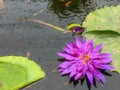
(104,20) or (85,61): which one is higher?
(104,20)

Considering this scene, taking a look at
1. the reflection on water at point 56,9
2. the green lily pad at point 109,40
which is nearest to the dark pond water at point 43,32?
the reflection on water at point 56,9

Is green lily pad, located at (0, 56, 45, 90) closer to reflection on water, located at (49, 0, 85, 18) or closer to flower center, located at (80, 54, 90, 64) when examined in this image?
flower center, located at (80, 54, 90, 64)

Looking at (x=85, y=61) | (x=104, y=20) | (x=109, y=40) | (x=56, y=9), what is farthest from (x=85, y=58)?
(x=56, y=9)

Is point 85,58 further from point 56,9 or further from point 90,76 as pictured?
point 56,9

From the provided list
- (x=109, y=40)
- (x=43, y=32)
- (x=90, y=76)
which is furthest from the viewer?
(x=43, y=32)

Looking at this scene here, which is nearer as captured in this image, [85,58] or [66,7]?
[85,58]
